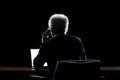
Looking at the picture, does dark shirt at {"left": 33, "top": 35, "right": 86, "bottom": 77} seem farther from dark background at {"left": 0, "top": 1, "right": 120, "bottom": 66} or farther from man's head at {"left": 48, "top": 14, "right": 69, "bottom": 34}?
dark background at {"left": 0, "top": 1, "right": 120, "bottom": 66}

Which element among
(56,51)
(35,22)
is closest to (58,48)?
(56,51)

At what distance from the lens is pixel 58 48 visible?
362 centimetres

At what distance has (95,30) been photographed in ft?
19.1

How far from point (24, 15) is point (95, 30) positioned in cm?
138

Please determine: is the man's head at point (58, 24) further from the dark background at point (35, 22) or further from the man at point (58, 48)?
the dark background at point (35, 22)

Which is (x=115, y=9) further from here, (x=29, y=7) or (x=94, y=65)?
(x=94, y=65)

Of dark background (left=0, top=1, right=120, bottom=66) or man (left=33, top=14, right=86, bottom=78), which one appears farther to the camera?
dark background (left=0, top=1, right=120, bottom=66)

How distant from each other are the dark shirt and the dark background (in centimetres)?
206

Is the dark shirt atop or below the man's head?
below

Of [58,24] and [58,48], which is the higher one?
[58,24]

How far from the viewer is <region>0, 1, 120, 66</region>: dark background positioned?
18.7 feet

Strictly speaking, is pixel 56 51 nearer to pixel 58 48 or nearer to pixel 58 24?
pixel 58 48

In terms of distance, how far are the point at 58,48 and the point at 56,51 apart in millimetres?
43

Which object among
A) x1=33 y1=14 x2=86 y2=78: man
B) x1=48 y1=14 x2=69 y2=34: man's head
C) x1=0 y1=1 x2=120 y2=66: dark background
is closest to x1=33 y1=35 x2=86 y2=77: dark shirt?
x1=33 y1=14 x2=86 y2=78: man
